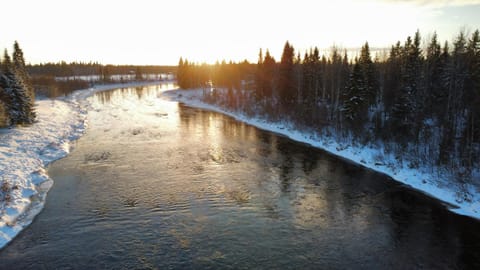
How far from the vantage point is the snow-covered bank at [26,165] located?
13.6 metres

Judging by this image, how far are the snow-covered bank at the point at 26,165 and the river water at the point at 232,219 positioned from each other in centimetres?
70

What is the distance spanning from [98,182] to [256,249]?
465 inches

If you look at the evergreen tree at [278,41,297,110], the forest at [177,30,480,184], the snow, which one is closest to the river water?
the snow

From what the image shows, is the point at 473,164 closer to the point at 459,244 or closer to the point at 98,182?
the point at 459,244

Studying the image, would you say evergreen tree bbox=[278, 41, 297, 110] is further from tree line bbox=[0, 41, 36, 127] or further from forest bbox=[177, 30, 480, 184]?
tree line bbox=[0, 41, 36, 127]

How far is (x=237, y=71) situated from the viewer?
86.1 metres

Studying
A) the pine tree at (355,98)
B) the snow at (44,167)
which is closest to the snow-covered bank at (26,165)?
the snow at (44,167)

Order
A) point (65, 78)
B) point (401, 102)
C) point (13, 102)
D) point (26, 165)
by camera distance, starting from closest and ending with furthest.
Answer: point (26, 165) < point (13, 102) < point (401, 102) < point (65, 78)

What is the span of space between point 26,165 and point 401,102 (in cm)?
3836

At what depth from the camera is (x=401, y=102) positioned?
35.8 meters

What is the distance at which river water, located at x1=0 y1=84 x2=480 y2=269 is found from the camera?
36.0 feet

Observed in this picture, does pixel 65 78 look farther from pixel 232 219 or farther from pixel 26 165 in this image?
pixel 232 219

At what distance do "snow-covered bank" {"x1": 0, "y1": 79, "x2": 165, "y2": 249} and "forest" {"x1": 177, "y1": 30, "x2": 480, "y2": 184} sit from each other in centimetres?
2443

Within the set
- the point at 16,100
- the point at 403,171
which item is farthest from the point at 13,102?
the point at 403,171
